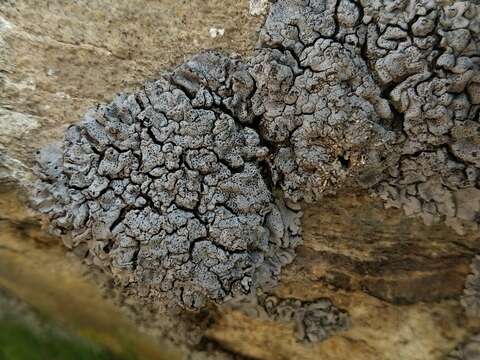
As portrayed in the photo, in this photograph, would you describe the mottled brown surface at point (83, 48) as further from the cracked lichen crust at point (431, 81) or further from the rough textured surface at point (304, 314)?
the rough textured surface at point (304, 314)

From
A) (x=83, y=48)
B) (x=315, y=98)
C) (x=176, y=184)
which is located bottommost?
(x=176, y=184)

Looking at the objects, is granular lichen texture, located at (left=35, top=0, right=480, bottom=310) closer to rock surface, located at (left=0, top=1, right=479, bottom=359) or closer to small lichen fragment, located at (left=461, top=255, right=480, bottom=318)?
rock surface, located at (left=0, top=1, right=479, bottom=359)

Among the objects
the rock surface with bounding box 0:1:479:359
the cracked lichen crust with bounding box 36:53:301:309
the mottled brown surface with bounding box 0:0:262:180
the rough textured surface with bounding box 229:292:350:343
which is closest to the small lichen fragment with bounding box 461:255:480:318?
the rock surface with bounding box 0:1:479:359

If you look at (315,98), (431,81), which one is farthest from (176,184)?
(431,81)

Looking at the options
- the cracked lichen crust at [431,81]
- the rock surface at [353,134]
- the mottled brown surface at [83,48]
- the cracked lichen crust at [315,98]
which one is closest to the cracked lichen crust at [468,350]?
the rock surface at [353,134]

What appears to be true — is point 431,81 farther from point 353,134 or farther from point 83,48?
point 83,48

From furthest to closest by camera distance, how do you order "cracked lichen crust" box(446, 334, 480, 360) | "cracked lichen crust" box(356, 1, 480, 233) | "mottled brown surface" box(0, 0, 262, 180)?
"cracked lichen crust" box(446, 334, 480, 360) < "mottled brown surface" box(0, 0, 262, 180) < "cracked lichen crust" box(356, 1, 480, 233)

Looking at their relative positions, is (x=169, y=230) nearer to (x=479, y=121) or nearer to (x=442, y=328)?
(x=479, y=121)
